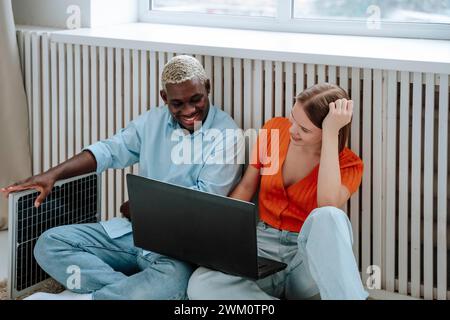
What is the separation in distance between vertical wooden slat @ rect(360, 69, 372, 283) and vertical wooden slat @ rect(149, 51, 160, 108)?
705 millimetres

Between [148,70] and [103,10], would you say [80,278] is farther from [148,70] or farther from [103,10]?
[103,10]

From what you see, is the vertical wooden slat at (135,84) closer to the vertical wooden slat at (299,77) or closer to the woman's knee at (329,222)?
the vertical wooden slat at (299,77)

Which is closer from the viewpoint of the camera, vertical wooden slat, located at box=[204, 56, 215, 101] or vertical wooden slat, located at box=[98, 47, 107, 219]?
vertical wooden slat, located at box=[204, 56, 215, 101]

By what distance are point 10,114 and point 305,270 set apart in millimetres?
1379

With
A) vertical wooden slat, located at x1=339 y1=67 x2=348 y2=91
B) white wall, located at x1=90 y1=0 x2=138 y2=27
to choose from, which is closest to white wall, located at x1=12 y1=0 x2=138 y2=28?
white wall, located at x1=90 y1=0 x2=138 y2=27

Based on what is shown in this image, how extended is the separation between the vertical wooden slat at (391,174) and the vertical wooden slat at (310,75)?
0.74ft

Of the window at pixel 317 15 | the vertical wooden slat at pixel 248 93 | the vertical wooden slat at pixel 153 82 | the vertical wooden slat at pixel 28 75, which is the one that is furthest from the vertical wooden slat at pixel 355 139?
the vertical wooden slat at pixel 28 75

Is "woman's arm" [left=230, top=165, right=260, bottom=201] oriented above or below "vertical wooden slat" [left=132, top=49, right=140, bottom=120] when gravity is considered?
below

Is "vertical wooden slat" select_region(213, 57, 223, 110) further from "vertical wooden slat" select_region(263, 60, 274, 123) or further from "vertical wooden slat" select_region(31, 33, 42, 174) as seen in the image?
"vertical wooden slat" select_region(31, 33, 42, 174)

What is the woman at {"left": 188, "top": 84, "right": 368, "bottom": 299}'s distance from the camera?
1835mm

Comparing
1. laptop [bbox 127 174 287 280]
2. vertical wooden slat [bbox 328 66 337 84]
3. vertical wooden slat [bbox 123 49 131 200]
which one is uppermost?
vertical wooden slat [bbox 328 66 337 84]
